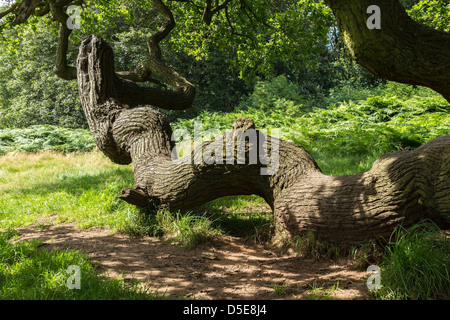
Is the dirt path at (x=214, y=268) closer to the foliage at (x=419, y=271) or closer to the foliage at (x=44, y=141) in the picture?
the foliage at (x=419, y=271)

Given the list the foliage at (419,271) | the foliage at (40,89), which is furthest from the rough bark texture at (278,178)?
the foliage at (40,89)

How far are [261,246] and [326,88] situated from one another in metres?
23.9

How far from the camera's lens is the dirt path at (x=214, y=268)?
3.52 metres

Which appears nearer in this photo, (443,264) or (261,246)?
(443,264)

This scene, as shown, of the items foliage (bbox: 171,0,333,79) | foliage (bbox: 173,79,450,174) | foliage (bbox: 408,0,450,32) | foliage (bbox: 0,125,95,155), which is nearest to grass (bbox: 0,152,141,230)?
foliage (bbox: 0,125,95,155)

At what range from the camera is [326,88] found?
88.0ft

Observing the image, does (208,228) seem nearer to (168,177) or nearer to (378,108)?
(168,177)

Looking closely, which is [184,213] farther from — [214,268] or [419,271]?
[419,271]

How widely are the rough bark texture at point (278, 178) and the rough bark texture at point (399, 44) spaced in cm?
76

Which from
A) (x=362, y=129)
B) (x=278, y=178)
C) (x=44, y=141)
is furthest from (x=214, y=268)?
(x=44, y=141)

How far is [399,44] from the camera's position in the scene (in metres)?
3.51
